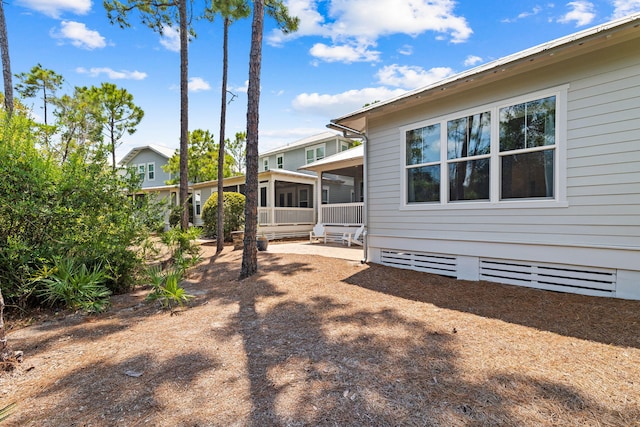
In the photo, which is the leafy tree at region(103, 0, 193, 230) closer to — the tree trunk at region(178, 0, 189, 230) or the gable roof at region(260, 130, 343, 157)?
the tree trunk at region(178, 0, 189, 230)

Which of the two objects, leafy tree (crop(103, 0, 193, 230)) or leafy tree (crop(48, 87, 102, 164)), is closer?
leafy tree (crop(103, 0, 193, 230))

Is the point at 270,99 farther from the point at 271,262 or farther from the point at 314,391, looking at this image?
the point at 314,391

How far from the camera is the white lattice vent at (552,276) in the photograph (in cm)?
438

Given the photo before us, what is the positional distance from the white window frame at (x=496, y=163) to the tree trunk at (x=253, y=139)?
313cm

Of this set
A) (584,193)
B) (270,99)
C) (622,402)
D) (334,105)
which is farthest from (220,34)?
(334,105)

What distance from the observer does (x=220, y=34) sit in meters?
11.1

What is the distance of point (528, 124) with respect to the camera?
A: 4953 mm

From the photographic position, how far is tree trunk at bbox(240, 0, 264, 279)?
6070 millimetres

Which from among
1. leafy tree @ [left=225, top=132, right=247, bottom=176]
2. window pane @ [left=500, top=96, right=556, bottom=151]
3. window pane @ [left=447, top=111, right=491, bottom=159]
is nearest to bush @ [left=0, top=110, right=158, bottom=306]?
window pane @ [left=447, top=111, right=491, bottom=159]

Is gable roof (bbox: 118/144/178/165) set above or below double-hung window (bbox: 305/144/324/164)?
above

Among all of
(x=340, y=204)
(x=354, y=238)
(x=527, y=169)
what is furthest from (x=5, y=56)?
(x=527, y=169)

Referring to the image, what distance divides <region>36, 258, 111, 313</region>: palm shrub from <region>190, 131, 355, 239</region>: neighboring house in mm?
8914

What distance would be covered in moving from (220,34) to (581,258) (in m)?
12.3

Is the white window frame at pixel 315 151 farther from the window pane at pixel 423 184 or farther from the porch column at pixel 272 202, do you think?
the window pane at pixel 423 184
